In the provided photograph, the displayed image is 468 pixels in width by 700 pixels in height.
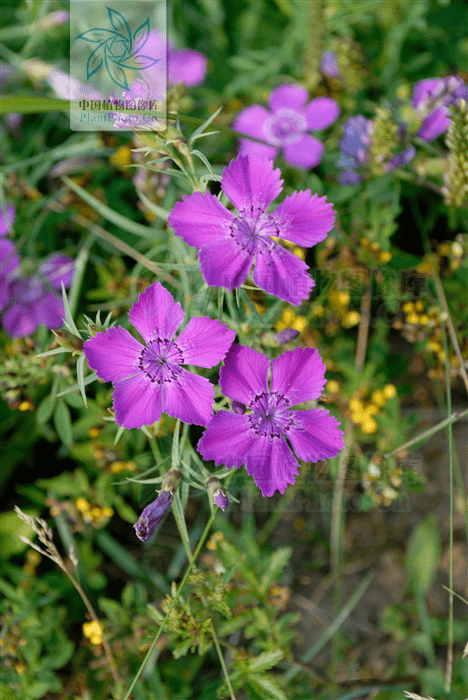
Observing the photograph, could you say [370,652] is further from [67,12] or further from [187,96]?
[67,12]

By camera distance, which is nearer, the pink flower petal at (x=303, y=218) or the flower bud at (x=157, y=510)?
the flower bud at (x=157, y=510)

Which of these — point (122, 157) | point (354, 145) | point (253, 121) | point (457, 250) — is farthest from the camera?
point (253, 121)

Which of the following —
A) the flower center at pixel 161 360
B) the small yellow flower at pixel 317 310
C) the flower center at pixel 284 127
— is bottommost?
the small yellow flower at pixel 317 310

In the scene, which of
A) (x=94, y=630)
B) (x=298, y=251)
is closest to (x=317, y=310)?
(x=298, y=251)

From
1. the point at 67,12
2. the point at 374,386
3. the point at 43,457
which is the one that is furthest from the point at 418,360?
the point at 67,12

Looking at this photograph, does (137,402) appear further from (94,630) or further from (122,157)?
(122,157)

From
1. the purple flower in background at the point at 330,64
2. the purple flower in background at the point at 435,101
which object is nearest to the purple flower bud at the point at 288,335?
the purple flower in background at the point at 435,101

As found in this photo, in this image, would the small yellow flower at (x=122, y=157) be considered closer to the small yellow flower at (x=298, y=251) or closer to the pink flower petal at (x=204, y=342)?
the small yellow flower at (x=298, y=251)
